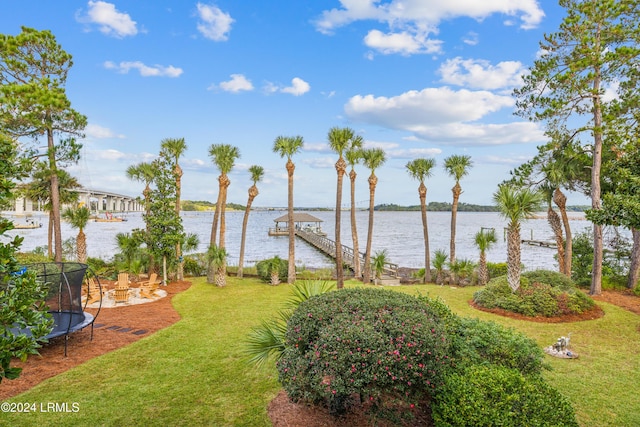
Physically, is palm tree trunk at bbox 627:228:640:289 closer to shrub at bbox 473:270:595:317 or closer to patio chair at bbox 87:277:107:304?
shrub at bbox 473:270:595:317

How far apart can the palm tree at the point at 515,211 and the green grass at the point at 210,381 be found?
2.32 meters

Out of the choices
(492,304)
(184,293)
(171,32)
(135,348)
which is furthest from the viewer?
(184,293)

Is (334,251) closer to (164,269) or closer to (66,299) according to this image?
(164,269)

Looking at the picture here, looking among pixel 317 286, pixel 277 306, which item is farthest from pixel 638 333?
pixel 277 306

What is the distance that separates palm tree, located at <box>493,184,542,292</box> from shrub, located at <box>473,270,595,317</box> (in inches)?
18.9

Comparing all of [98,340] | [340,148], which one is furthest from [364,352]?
[340,148]

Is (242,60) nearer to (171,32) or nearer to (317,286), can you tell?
(171,32)

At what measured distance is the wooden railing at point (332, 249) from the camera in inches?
888

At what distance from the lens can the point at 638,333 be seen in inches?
370

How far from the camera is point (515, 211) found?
1206 centimetres

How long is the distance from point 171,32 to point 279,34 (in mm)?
4564

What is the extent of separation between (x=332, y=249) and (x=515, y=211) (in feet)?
95.9

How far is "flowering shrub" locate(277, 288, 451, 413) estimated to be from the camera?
151 inches

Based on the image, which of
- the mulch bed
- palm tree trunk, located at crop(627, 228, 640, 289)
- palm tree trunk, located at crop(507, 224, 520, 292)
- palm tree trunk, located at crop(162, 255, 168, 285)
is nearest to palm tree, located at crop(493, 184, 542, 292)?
palm tree trunk, located at crop(507, 224, 520, 292)
